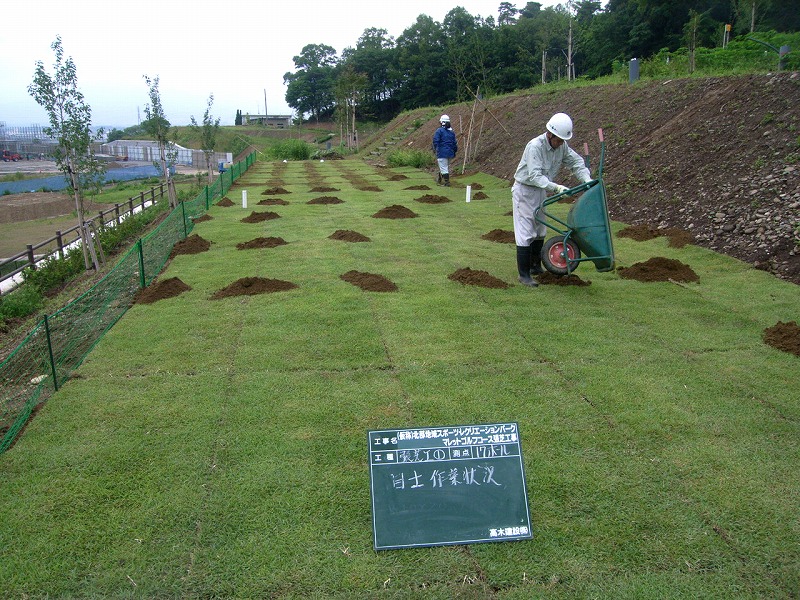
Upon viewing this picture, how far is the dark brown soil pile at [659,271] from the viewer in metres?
8.77

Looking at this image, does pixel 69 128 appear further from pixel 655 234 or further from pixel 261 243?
pixel 655 234

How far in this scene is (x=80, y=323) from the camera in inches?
291

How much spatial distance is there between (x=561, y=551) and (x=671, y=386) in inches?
98.3

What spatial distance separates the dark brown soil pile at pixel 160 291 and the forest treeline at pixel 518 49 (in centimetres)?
1414

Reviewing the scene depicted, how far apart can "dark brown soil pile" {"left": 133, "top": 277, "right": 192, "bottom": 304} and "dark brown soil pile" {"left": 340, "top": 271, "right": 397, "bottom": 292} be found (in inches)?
87.0

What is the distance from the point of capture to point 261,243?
11633mm

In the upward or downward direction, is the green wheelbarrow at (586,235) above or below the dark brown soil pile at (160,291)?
above

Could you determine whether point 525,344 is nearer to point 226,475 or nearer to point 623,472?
point 623,472

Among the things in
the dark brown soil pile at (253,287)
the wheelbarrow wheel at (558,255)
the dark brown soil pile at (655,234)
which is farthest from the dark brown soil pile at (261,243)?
the dark brown soil pile at (655,234)

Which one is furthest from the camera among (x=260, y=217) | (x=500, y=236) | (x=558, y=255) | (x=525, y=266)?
(x=260, y=217)

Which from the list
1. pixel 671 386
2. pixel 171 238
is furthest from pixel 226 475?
pixel 171 238

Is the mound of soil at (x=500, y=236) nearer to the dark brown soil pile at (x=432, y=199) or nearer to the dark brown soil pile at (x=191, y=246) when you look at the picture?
the dark brown soil pile at (x=432, y=199)

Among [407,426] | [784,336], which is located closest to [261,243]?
[407,426]

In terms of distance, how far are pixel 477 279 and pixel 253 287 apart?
2980mm
